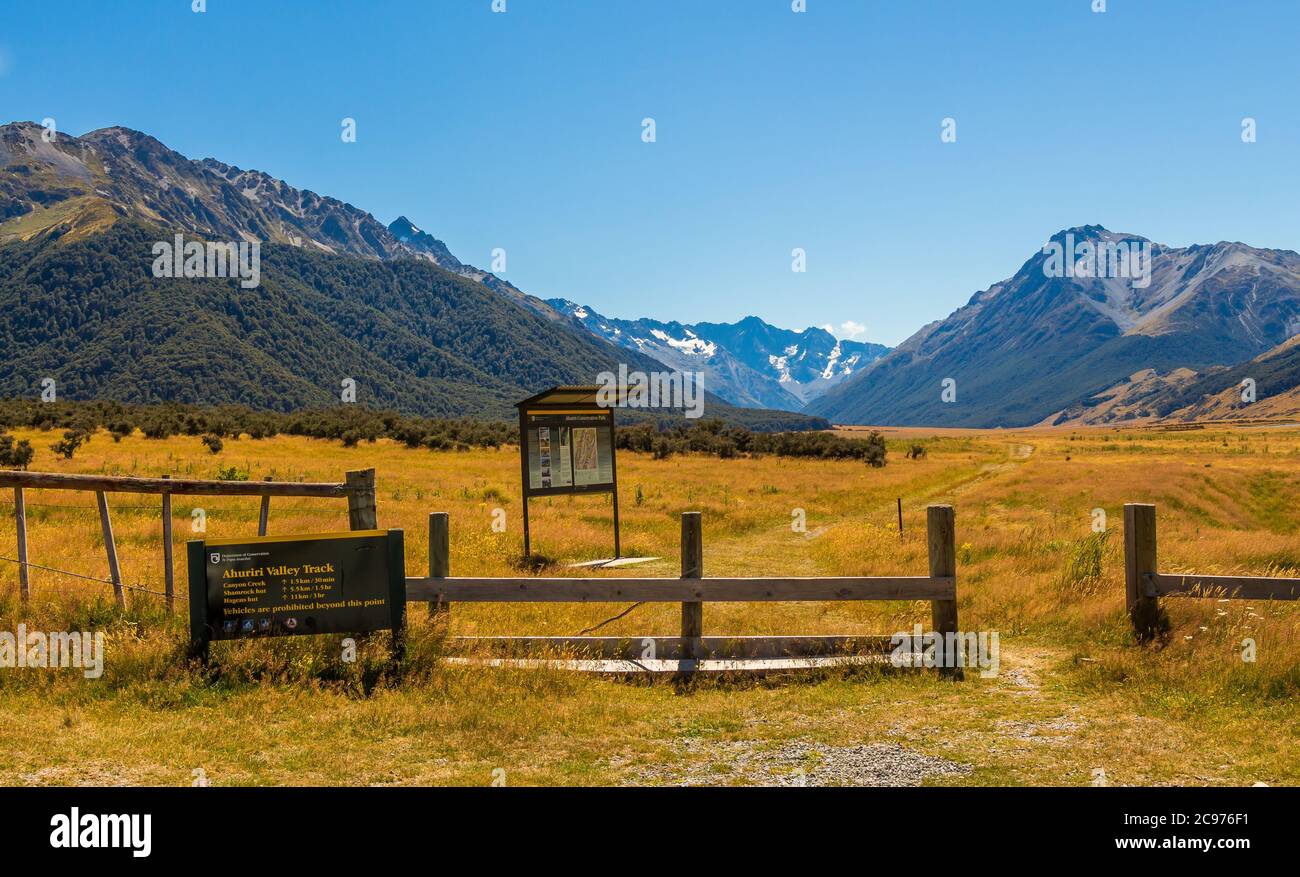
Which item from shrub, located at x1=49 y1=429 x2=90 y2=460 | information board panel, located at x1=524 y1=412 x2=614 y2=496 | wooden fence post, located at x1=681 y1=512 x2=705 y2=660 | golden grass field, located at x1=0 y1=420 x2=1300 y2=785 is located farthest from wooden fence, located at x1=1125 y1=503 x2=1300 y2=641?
shrub, located at x1=49 y1=429 x2=90 y2=460

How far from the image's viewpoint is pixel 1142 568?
9.18 meters

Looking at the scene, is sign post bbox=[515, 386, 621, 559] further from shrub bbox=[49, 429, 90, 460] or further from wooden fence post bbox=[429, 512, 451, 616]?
shrub bbox=[49, 429, 90, 460]

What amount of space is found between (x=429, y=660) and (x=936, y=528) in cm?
558

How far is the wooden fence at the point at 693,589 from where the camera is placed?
895 centimetres

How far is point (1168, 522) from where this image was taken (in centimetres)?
2642

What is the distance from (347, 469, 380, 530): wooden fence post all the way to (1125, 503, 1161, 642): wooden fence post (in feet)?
26.4

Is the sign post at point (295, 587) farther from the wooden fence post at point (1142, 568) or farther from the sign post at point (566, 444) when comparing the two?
the sign post at point (566, 444)

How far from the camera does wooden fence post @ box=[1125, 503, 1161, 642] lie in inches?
357

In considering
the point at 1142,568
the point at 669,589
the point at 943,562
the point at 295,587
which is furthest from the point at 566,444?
the point at 1142,568

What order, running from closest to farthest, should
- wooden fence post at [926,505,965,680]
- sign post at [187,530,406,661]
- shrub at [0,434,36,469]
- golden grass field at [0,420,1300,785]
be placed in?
golden grass field at [0,420,1300,785] → sign post at [187,530,406,661] → wooden fence post at [926,505,965,680] → shrub at [0,434,36,469]

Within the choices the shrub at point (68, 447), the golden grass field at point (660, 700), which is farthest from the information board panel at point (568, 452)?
the shrub at point (68, 447)

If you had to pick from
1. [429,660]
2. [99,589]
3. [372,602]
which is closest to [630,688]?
[429,660]

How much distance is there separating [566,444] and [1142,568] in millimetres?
10799
